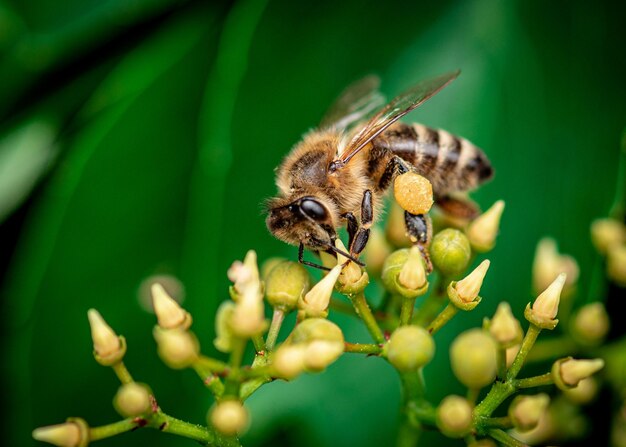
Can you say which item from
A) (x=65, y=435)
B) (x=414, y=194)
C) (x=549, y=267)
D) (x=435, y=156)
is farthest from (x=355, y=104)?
(x=65, y=435)

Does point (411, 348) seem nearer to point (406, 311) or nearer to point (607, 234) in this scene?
point (406, 311)

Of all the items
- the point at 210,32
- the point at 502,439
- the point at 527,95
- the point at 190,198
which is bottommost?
the point at 502,439

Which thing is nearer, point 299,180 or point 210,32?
point 299,180

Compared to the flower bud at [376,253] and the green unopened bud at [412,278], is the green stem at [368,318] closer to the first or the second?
the green unopened bud at [412,278]

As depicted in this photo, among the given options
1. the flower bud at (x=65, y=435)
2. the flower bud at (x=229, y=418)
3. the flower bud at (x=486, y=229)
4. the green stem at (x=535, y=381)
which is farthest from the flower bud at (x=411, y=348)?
the flower bud at (x=65, y=435)

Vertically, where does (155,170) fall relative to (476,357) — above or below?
above

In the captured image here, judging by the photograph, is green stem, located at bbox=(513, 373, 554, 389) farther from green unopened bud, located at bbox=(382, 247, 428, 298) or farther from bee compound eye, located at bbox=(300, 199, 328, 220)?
bee compound eye, located at bbox=(300, 199, 328, 220)

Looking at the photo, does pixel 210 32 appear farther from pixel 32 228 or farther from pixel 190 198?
pixel 32 228

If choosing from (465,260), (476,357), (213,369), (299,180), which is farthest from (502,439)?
(299,180)
